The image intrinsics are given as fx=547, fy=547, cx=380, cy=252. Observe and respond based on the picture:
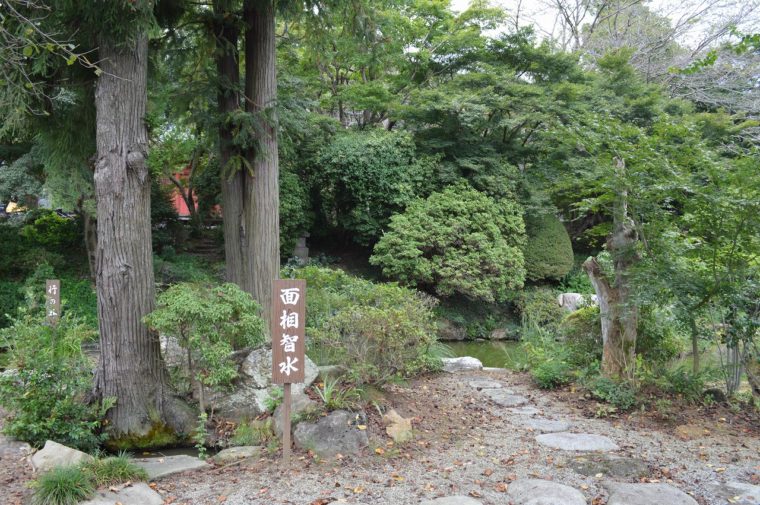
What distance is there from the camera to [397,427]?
4.23 m

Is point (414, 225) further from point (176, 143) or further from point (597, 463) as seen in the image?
point (597, 463)

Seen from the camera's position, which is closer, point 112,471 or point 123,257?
point 112,471

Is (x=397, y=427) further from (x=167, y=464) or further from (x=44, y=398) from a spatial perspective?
(x=44, y=398)

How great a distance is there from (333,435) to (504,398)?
2.34m

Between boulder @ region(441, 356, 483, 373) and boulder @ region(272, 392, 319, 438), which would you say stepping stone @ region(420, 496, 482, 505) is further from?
boulder @ region(441, 356, 483, 373)

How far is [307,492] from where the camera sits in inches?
130

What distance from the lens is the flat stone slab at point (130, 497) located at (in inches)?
125

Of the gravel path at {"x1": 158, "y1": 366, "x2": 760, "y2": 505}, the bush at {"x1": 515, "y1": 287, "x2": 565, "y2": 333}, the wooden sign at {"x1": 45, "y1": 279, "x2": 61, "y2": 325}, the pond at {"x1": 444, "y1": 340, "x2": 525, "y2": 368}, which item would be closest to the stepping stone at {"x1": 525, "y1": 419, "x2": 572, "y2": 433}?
the gravel path at {"x1": 158, "y1": 366, "x2": 760, "y2": 505}

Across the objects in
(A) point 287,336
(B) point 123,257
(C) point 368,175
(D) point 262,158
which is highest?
(C) point 368,175

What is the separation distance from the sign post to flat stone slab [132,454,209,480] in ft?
2.29

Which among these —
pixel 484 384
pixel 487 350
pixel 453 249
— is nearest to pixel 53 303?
pixel 484 384


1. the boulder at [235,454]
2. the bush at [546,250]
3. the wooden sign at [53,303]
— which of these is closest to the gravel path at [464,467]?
the boulder at [235,454]

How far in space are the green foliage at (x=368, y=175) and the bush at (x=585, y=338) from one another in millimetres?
7002

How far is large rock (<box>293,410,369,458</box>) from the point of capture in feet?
12.8
